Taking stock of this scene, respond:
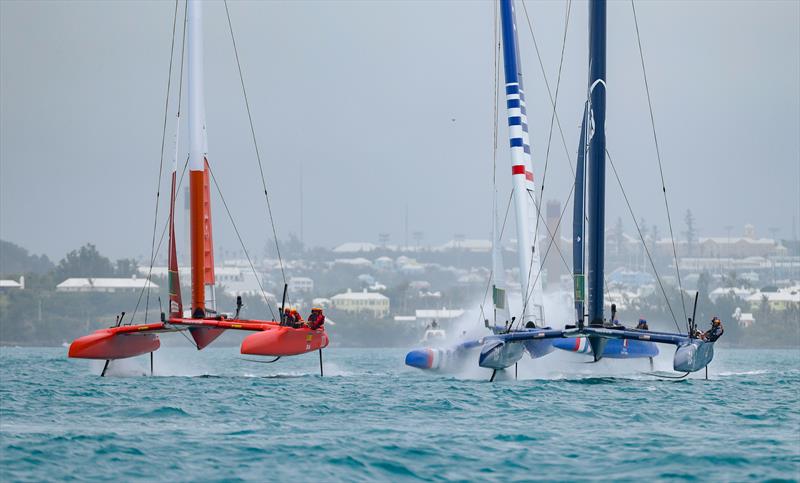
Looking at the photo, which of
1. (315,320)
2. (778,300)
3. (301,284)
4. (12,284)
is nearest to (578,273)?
(315,320)

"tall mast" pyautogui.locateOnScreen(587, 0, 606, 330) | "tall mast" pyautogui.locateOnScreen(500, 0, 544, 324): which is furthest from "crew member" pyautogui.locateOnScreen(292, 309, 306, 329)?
"tall mast" pyautogui.locateOnScreen(587, 0, 606, 330)

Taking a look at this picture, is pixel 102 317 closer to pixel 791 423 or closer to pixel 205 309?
pixel 205 309

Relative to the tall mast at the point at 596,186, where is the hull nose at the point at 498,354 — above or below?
below

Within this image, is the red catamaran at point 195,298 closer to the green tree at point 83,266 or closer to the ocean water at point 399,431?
the ocean water at point 399,431

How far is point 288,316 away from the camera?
78.3 feet

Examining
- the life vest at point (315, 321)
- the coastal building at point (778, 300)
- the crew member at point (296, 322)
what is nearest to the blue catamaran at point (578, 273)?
the life vest at point (315, 321)

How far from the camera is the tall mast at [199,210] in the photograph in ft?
79.8

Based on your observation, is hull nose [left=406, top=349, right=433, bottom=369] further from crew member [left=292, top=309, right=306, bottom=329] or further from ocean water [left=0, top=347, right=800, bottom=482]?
crew member [left=292, top=309, right=306, bottom=329]

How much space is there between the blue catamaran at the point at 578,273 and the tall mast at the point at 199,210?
3.91 metres

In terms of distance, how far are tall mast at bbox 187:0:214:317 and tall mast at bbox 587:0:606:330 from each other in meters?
6.59

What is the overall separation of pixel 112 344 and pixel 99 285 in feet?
337

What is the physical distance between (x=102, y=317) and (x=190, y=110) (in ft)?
315

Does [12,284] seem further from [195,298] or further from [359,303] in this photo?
[195,298]

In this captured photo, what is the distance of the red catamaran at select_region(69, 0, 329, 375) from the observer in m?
23.5
